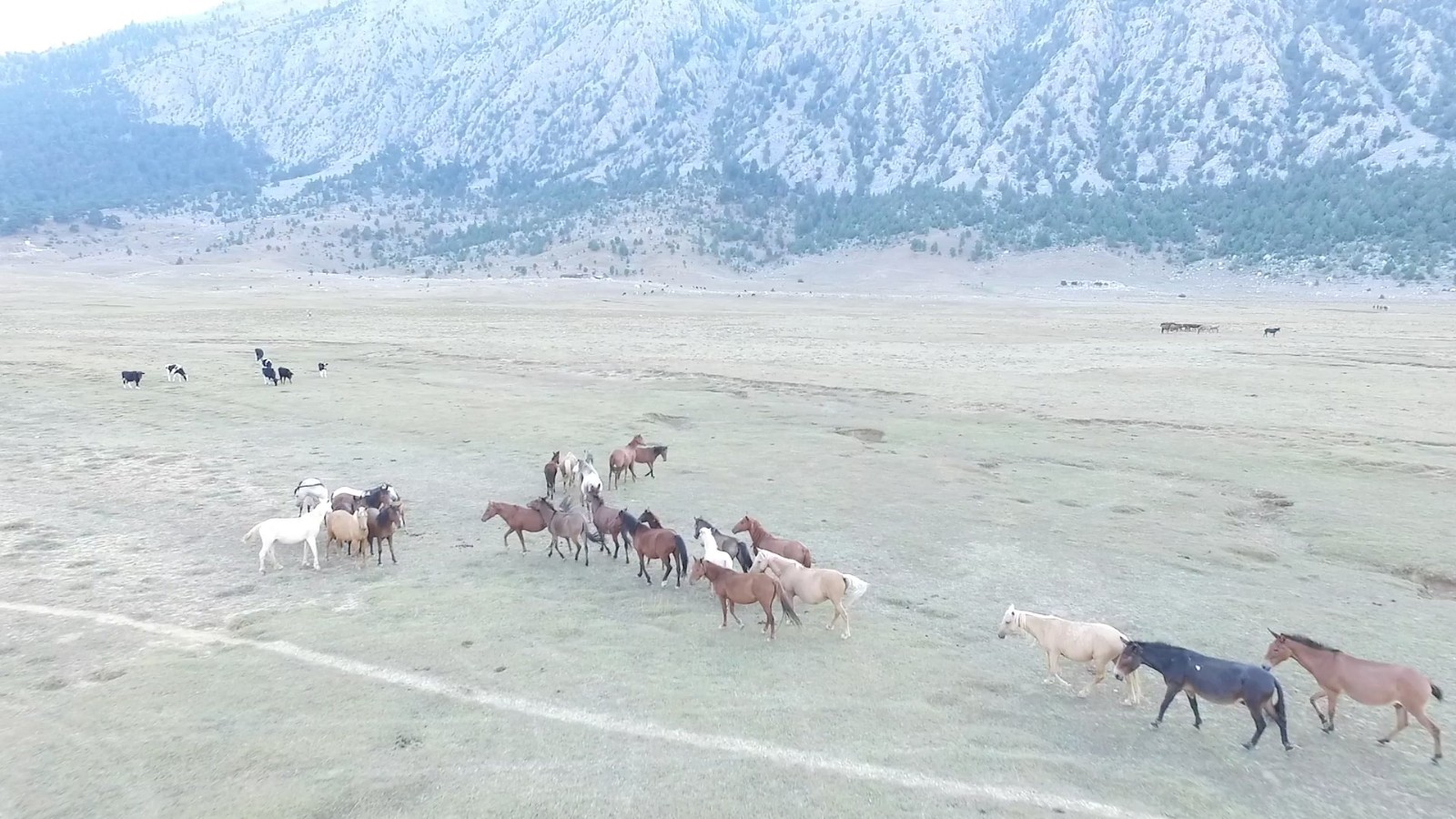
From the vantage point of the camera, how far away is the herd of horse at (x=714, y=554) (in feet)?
31.9

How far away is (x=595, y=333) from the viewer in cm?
4588

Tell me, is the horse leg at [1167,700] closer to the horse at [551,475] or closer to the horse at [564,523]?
the horse at [564,523]

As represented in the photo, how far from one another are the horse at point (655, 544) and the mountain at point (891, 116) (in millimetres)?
106575

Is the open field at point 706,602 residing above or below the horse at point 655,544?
below

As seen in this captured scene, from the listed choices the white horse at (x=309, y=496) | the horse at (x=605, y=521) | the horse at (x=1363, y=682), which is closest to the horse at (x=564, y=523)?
the horse at (x=605, y=521)

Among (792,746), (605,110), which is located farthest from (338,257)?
(792,746)

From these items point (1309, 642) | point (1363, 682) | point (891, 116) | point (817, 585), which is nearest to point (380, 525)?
point (817, 585)

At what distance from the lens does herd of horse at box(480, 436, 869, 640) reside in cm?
973

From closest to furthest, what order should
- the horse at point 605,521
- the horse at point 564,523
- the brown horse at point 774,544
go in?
the brown horse at point 774,544, the horse at point 564,523, the horse at point 605,521

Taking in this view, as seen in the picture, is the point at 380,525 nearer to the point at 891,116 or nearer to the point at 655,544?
the point at 655,544

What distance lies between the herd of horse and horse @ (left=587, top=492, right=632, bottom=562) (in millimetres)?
14

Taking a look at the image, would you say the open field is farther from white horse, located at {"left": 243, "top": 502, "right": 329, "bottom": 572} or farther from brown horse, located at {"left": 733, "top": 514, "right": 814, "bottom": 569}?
brown horse, located at {"left": 733, "top": 514, "right": 814, "bottom": 569}

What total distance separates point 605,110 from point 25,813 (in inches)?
7118

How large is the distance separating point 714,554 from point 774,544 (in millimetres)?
924
